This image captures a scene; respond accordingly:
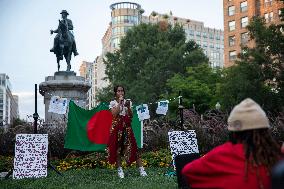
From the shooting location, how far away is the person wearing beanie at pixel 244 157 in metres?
3.15

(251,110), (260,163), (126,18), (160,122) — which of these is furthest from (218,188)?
(126,18)

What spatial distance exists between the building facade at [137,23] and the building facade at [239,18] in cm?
2619

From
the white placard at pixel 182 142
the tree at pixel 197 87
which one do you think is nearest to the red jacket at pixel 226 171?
the white placard at pixel 182 142

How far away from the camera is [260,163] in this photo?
316 cm

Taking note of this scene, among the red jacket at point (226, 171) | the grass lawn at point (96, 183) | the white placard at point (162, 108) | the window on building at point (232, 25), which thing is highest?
the window on building at point (232, 25)

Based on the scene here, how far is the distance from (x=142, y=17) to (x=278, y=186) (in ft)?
433

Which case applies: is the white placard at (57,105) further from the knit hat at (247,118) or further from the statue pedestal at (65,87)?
the statue pedestal at (65,87)

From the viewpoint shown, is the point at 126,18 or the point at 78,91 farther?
the point at 126,18

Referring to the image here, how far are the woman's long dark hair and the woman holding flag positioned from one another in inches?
249

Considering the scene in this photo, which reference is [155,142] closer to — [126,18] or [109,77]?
[109,77]

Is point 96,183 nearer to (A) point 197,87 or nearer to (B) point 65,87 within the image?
(B) point 65,87

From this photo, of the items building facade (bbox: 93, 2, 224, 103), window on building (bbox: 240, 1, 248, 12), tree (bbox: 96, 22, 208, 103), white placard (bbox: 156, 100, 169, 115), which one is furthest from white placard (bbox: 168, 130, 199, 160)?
building facade (bbox: 93, 2, 224, 103)

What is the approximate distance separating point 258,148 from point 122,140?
265 inches

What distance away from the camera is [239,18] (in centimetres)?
7038
